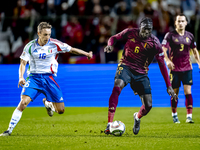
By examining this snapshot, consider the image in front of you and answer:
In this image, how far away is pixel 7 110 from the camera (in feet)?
36.0

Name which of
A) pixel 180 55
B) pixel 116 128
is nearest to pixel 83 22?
pixel 180 55

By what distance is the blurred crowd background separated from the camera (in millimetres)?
12938

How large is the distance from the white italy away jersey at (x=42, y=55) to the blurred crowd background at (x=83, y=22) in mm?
5915

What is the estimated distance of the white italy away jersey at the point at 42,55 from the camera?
6629 millimetres

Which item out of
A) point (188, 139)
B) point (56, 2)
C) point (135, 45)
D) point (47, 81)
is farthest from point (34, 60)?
point (56, 2)

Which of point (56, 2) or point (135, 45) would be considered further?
point (56, 2)

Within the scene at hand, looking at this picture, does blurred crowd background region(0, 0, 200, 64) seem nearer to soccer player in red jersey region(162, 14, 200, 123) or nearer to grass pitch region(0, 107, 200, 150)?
grass pitch region(0, 107, 200, 150)

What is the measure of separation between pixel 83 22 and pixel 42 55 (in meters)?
6.64

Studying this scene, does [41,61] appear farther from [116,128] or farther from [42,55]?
[116,128]

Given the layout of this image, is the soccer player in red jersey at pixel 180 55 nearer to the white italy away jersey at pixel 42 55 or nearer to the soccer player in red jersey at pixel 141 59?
the soccer player in red jersey at pixel 141 59

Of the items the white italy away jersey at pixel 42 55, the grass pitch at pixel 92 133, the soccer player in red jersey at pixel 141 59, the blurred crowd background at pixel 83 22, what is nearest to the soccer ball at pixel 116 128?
the grass pitch at pixel 92 133

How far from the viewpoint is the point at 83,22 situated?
1312cm

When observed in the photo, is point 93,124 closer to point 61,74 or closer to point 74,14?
point 61,74

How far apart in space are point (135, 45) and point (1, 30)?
759cm
